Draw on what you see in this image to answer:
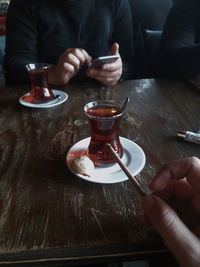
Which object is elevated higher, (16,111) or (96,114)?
(96,114)

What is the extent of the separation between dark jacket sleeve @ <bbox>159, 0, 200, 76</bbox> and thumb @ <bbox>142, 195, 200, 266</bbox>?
0.82 metres

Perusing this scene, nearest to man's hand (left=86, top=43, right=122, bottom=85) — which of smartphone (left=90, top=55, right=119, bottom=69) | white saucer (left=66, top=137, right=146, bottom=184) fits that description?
smartphone (left=90, top=55, right=119, bottom=69)

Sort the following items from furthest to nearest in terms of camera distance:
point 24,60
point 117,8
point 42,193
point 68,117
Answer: point 117,8 → point 24,60 → point 68,117 → point 42,193

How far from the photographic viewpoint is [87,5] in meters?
1.16

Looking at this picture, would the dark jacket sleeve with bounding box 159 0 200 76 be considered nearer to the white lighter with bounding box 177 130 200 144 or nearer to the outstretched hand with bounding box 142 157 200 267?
the white lighter with bounding box 177 130 200 144

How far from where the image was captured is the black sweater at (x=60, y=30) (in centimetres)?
110

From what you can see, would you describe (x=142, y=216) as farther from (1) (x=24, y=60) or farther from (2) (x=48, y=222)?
(1) (x=24, y=60)

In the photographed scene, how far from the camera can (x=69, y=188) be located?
1.44ft

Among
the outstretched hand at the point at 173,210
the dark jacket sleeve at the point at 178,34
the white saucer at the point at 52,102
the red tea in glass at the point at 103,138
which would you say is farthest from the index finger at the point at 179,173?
the dark jacket sleeve at the point at 178,34

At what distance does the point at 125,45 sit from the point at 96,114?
0.76 meters

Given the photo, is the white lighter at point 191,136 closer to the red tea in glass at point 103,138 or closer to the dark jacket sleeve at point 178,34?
the red tea in glass at point 103,138

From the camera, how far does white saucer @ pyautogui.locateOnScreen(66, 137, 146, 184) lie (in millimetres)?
440

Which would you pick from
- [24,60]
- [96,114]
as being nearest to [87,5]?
[24,60]

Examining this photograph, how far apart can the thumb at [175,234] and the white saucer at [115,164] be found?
12 centimetres
